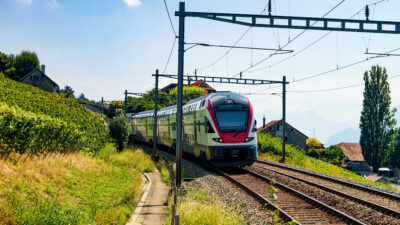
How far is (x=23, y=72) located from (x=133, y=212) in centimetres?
8425

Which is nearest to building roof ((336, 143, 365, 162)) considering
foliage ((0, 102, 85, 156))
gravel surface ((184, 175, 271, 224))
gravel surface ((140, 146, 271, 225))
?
gravel surface ((140, 146, 271, 225))

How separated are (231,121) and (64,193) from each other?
8.29 metres

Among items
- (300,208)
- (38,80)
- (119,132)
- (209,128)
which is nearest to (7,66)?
(38,80)

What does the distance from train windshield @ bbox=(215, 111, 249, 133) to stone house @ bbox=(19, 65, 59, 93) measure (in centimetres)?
6191

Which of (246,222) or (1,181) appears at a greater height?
(1,181)

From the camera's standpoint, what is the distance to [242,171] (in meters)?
17.3

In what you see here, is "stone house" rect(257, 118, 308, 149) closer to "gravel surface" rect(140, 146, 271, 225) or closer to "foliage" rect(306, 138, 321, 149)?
"foliage" rect(306, 138, 321, 149)

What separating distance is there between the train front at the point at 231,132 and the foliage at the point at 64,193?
161 inches

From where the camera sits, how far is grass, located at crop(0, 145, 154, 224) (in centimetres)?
744

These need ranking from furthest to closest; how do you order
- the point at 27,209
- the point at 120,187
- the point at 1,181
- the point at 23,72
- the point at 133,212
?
the point at 23,72, the point at 120,187, the point at 133,212, the point at 1,181, the point at 27,209

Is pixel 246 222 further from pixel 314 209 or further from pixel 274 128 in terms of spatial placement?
pixel 274 128

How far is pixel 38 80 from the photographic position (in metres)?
70.1

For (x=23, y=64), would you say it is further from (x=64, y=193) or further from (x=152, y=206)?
(x=152, y=206)

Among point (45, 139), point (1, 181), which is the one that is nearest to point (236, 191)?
point (1, 181)
